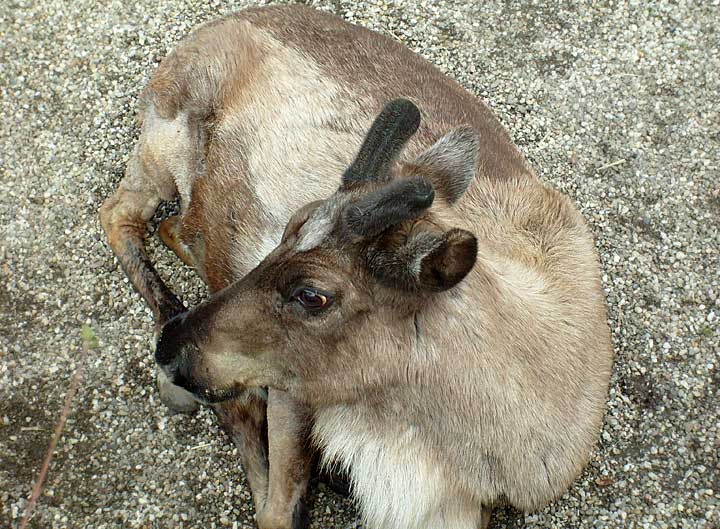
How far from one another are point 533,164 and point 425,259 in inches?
100

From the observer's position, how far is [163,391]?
13.3 ft

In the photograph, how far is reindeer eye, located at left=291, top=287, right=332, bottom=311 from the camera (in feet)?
8.75

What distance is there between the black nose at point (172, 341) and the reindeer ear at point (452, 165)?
986 mm

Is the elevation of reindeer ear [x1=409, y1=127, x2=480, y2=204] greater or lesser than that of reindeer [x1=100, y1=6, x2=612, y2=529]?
greater

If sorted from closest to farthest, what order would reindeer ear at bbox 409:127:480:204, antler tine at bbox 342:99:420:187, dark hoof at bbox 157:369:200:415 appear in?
antler tine at bbox 342:99:420:187 < reindeer ear at bbox 409:127:480:204 < dark hoof at bbox 157:369:200:415

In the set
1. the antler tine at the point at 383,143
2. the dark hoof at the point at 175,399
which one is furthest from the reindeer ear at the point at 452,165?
the dark hoof at the point at 175,399

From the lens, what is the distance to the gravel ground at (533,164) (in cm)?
386

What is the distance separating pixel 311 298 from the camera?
268 centimetres

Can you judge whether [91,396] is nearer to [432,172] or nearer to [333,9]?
[432,172]

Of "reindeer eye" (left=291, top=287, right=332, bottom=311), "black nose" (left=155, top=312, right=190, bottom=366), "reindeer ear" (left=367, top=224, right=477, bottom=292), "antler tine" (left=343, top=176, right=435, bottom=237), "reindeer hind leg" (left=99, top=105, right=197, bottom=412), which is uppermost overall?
"antler tine" (left=343, top=176, right=435, bottom=237)

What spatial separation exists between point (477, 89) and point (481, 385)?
274 cm

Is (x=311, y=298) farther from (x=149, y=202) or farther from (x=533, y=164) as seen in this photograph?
(x=533, y=164)

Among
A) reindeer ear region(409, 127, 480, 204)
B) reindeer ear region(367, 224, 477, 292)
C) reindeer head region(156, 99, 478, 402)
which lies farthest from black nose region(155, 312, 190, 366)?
reindeer ear region(409, 127, 480, 204)

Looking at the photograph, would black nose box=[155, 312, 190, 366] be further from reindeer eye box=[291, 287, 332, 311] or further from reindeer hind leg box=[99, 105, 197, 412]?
reindeer hind leg box=[99, 105, 197, 412]
